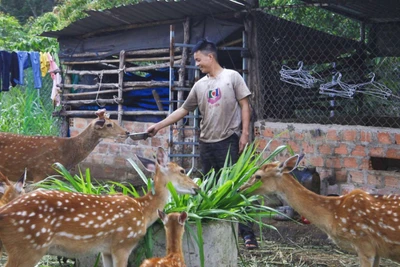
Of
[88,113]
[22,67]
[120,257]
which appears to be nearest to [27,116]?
[22,67]

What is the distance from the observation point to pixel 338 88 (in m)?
9.94

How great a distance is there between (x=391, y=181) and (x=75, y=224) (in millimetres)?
4352

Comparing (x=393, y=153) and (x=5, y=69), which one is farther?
(x=5, y=69)

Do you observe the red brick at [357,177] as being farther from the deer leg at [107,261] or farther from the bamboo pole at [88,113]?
the deer leg at [107,261]

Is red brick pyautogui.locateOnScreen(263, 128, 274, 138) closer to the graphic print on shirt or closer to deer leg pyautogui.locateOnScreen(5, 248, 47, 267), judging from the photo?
the graphic print on shirt

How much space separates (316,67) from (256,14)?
6.60 ft

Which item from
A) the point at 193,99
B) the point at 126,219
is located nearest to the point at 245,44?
the point at 193,99

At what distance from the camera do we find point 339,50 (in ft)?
36.3

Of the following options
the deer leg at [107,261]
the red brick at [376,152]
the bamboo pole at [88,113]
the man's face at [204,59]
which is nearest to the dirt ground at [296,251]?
the red brick at [376,152]

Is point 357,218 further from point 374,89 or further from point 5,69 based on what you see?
point 5,69

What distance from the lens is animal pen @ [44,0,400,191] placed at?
955 centimetres

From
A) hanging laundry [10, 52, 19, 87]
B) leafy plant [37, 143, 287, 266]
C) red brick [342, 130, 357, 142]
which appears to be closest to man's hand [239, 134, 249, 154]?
leafy plant [37, 143, 287, 266]

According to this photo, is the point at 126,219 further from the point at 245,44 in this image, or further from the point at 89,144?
the point at 245,44

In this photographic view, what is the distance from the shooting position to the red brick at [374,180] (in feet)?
28.5
